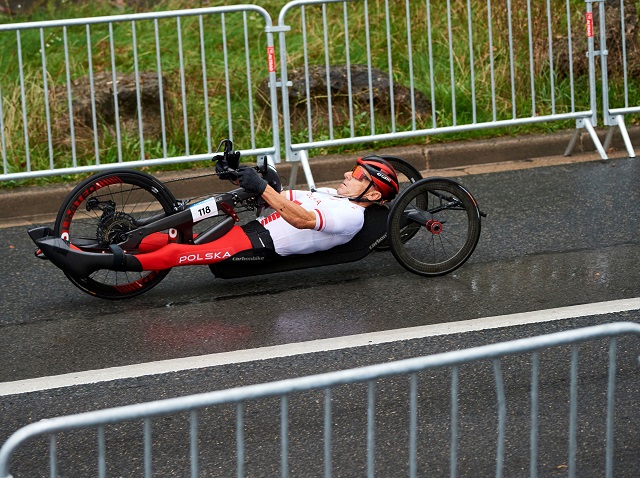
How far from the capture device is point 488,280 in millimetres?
6359

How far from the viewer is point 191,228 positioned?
6.19m

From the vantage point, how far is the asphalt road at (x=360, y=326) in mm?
4355

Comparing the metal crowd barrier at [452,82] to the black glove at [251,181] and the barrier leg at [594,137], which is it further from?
the black glove at [251,181]

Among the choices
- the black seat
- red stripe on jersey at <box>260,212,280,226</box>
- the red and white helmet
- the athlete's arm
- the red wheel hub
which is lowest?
the black seat

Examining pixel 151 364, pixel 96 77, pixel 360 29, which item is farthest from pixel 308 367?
pixel 360 29

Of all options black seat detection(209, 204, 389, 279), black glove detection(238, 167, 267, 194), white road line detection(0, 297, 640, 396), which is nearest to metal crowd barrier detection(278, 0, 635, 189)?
black seat detection(209, 204, 389, 279)

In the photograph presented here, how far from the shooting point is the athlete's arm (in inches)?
237

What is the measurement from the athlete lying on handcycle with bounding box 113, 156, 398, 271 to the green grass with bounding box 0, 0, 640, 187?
2.57 m

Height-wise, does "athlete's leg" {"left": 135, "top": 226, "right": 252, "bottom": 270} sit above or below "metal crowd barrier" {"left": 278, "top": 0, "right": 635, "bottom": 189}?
below

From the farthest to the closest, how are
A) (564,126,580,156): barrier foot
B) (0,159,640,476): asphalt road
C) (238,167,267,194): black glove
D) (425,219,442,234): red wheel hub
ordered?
1. (564,126,580,156): barrier foot
2. (425,219,442,234): red wheel hub
3. (238,167,267,194): black glove
4. (0,159,640,476): asphalt road

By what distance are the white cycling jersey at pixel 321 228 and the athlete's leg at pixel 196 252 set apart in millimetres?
175

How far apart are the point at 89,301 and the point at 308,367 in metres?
1.70

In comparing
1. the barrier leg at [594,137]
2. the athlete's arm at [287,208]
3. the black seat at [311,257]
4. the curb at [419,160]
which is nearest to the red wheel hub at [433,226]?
the black seat at [311,257]

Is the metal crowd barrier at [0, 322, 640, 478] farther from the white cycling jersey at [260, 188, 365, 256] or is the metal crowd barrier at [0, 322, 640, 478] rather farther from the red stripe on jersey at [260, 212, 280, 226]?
the red stripe on jersey at [260, 212, 280, 226]
